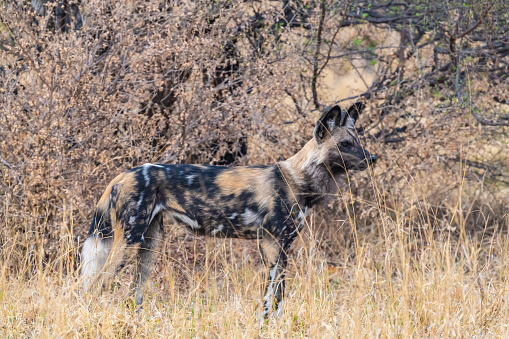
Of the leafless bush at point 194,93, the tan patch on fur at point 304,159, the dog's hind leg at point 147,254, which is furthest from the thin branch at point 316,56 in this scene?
the dog's hind leg at point 147,254

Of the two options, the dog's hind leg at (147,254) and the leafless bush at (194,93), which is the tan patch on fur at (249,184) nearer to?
the dog's hind leg at (147,254)

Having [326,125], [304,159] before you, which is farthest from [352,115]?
[304,159]

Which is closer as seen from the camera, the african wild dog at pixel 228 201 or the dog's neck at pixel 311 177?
the african wild dog at pixel 228 201

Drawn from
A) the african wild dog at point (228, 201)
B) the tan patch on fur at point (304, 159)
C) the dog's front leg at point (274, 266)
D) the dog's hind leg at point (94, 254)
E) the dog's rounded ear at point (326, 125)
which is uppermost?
the dog's rounded ear at point (326, 125)

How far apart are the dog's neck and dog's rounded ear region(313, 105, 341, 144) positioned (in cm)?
7

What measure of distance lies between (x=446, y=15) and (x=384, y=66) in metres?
0.81

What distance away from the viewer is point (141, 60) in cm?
523

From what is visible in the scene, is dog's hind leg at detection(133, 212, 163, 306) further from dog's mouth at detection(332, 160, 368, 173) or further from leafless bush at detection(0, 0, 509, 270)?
dog's mouth at detection(332, 160, 368, 173)

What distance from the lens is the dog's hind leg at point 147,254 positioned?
4.17 m

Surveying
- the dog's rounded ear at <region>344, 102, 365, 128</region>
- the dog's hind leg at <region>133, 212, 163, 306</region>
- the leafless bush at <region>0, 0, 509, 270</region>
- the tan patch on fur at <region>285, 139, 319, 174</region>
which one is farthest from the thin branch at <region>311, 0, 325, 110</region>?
the dog's hind leg at <region>133, 212, 163, 306</region>

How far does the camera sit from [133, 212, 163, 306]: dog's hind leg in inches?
164

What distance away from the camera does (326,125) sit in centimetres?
422

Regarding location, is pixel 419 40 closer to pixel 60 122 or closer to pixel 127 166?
pixel 127 166

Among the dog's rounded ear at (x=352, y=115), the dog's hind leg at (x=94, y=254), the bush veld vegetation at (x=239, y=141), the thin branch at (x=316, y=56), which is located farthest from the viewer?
the thin branch at (x=316, y=56)
